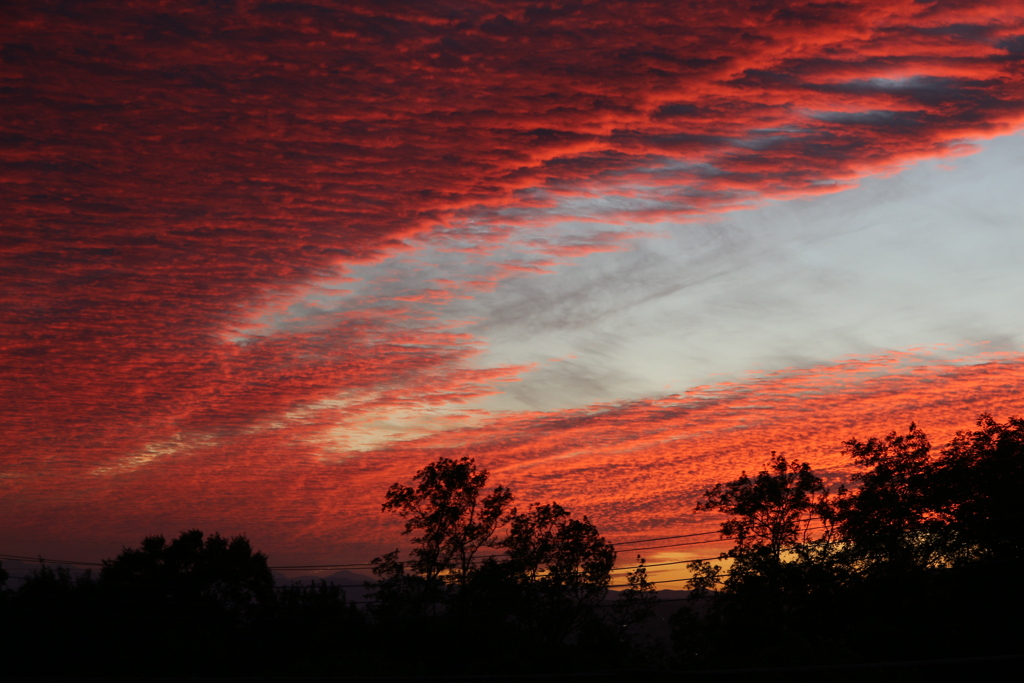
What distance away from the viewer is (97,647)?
69.6m

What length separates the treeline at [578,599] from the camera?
41.9m

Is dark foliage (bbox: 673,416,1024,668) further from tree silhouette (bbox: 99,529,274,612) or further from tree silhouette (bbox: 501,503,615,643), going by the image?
tree silhouette (bbox: 99,529,274,612)

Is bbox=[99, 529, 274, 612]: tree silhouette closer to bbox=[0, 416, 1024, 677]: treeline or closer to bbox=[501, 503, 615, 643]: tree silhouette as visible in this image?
bbox=[0, 416, 1024, 677]: treeline

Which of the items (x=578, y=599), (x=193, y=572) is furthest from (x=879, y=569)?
(x=193, y=572)

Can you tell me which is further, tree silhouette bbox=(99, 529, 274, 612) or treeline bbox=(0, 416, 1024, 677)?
tree silhouette bbox=(99, 529, 274, 612)

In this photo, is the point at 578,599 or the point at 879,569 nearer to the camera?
the point at 879,569

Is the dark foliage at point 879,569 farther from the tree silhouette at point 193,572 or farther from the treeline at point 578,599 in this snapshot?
the tree silhouette at point 193,572

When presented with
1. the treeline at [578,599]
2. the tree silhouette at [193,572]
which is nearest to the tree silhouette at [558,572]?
the treeline at [578,599]

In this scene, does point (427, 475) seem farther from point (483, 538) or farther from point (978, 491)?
point (978, 491)

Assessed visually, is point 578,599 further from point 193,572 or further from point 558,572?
point 193,572

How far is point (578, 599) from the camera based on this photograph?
62156 millimetres

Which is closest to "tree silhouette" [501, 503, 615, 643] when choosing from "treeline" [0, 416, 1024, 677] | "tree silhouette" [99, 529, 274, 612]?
"treeline" [0, 416, 1024, 677]

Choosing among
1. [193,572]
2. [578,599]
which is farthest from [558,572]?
[193,572]

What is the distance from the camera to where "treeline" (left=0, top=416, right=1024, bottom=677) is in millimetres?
41938
